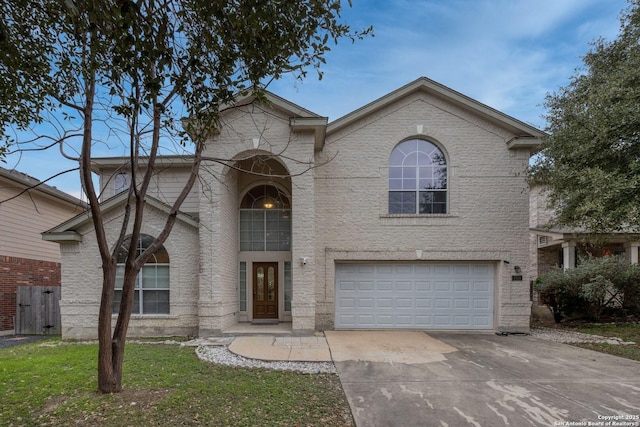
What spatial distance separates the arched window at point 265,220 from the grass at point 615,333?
904 cm

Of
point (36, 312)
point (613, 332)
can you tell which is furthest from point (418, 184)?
point (36, 312)

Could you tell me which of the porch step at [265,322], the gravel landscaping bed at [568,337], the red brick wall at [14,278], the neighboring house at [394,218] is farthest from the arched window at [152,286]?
the gravel landscaping bed at [568,337]

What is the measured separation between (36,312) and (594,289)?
18501 mm

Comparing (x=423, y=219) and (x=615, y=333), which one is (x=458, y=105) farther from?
(x=615, y=333)

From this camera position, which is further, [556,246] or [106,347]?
[556,246]

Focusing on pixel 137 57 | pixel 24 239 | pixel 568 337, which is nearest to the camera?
pixel 137 57

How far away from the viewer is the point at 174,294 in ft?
33.0

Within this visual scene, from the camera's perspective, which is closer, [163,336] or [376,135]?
[163,336]

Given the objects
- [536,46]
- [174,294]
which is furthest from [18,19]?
[536,46]

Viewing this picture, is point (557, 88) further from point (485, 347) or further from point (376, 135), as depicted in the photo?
point (485, 347)

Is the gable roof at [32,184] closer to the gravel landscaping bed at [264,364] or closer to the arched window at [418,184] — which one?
the gravel landscaping bed at [264,364]

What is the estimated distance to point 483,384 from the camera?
5863 mm

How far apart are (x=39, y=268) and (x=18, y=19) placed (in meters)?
12.2

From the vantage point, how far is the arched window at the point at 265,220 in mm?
12055
